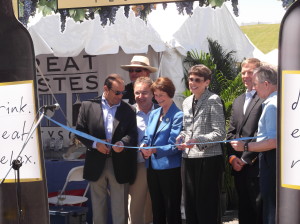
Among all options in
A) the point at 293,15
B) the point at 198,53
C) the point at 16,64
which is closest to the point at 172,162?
the point at 16,64

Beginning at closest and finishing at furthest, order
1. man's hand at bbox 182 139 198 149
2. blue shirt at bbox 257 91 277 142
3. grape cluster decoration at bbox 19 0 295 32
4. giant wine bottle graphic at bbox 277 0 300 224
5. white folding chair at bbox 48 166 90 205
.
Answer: giant wine bottle graphic at bbox 277 0 300 224 → grape cluster decoration at bbox 19 0 295 32 → blue shirt at bbox 257 91 277 142 → man's hand at bbox 182 139 198 149 → white folding chair at bbox 48 166 90 205

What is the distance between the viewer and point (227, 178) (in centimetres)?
731

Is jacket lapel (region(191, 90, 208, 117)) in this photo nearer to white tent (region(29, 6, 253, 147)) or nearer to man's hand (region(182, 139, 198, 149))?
man's hand (region(182, 139, 198, 149))

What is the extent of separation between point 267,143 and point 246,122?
2.33 ft

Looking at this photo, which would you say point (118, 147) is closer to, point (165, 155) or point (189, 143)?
point (165, 155)

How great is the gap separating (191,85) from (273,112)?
3.10 feet

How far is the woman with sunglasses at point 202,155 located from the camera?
4895mm

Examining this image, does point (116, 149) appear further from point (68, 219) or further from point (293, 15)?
point (293, 15)

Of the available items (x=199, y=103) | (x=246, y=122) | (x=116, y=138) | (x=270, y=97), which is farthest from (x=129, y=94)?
(x=270, y=97)

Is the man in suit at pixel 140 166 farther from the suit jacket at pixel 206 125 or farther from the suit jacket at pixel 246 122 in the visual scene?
the suit jacket at pixel 246 122

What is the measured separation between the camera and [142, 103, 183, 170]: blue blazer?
16.8ft

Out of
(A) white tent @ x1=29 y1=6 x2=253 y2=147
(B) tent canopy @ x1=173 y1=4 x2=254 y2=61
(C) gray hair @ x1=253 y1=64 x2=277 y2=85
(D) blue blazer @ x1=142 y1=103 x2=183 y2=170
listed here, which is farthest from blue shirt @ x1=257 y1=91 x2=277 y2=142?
(B) tent canopy @ x1=173 y1=4 x2=254 y2=61

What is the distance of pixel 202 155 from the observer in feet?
16.0

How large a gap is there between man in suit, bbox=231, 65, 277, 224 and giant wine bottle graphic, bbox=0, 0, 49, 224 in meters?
1.62
